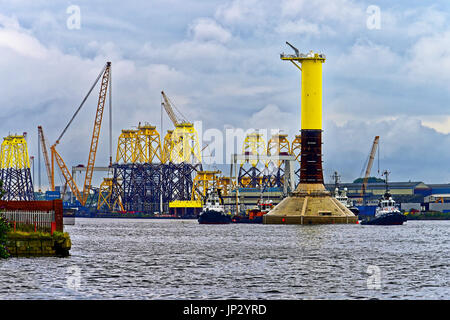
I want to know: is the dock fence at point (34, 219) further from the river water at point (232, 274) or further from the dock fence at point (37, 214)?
the river water at point (232, 274)

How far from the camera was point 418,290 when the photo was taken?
194ft

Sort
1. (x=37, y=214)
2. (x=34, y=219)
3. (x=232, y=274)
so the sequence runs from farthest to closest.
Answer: (x=37, y=214) < (x=34, y=219) < (x=232, y=274)

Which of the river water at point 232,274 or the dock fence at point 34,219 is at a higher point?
the dock fence at point 34,219

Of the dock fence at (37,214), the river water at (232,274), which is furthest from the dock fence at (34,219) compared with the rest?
the river water at (232,274)

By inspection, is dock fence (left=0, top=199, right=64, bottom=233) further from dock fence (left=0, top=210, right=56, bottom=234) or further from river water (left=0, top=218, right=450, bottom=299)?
river water (left=0, top=218, right=450, bottom=299)

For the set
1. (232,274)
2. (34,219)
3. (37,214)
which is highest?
(37,214)

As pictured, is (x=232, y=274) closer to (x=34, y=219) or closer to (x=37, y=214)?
(x=34, y=219)

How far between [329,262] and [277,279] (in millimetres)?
19471

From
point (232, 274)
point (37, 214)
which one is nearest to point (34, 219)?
point (37, 214)

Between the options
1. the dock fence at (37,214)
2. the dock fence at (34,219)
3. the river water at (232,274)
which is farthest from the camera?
the dock fence at (37,214)

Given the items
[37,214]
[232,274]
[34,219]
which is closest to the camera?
[232,274]

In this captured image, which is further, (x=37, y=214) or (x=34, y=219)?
(x=37, y=214)

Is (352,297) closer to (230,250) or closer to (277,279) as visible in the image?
(277,279)
